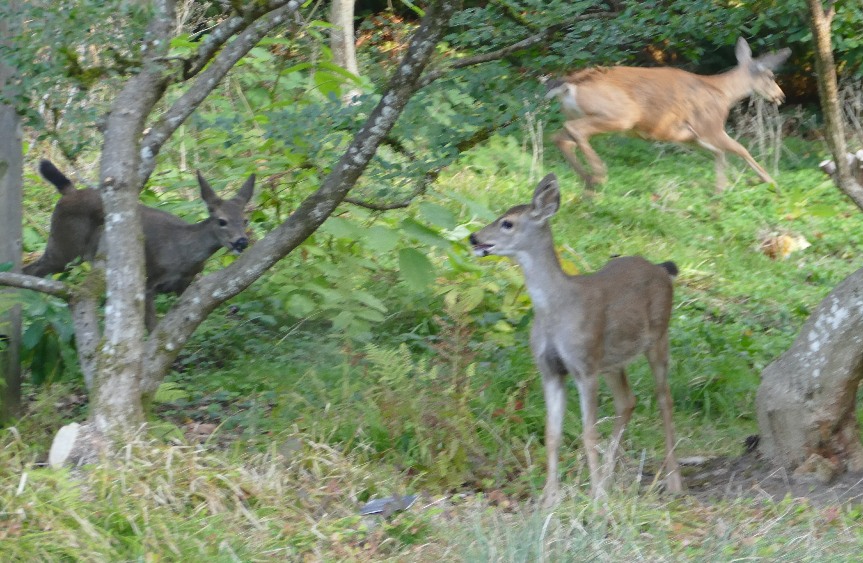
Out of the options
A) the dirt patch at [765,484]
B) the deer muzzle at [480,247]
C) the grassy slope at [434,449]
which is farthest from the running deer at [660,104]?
the dirt patch at [765,484]

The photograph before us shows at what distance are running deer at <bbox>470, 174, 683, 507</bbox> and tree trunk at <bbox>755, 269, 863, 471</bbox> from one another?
Result: 60 cm

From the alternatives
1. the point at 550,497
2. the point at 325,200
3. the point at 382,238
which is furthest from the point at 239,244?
the point at 550,497

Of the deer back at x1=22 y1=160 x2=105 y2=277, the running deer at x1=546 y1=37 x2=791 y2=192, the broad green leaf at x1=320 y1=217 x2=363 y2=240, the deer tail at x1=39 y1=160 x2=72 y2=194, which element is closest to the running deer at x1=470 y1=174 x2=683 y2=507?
the broad green leaf at x1=320 y1=217 x2=363 y2=240

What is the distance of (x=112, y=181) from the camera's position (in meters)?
5.80

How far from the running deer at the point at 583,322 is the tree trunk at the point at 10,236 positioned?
2.44 metres

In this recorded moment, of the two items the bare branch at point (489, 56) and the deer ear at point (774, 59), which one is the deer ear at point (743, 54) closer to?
the deer ear at point (774, 59)

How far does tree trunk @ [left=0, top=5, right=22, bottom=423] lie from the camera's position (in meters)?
6.36

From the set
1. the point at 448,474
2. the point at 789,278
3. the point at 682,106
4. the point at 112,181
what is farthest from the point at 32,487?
the point at 682,106

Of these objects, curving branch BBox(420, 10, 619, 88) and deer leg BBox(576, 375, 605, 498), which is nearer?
deer leg BBox(576, 375, 605, 498)

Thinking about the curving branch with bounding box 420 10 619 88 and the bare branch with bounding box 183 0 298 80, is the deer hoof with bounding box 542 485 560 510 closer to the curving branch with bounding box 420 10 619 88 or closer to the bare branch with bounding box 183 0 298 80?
the curving branch with bounding box 420 10 619 88

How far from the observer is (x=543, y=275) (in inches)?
259

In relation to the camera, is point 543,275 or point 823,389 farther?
point 543,275

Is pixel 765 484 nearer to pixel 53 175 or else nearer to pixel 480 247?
pixel 480 247

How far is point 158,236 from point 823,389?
189 inches
